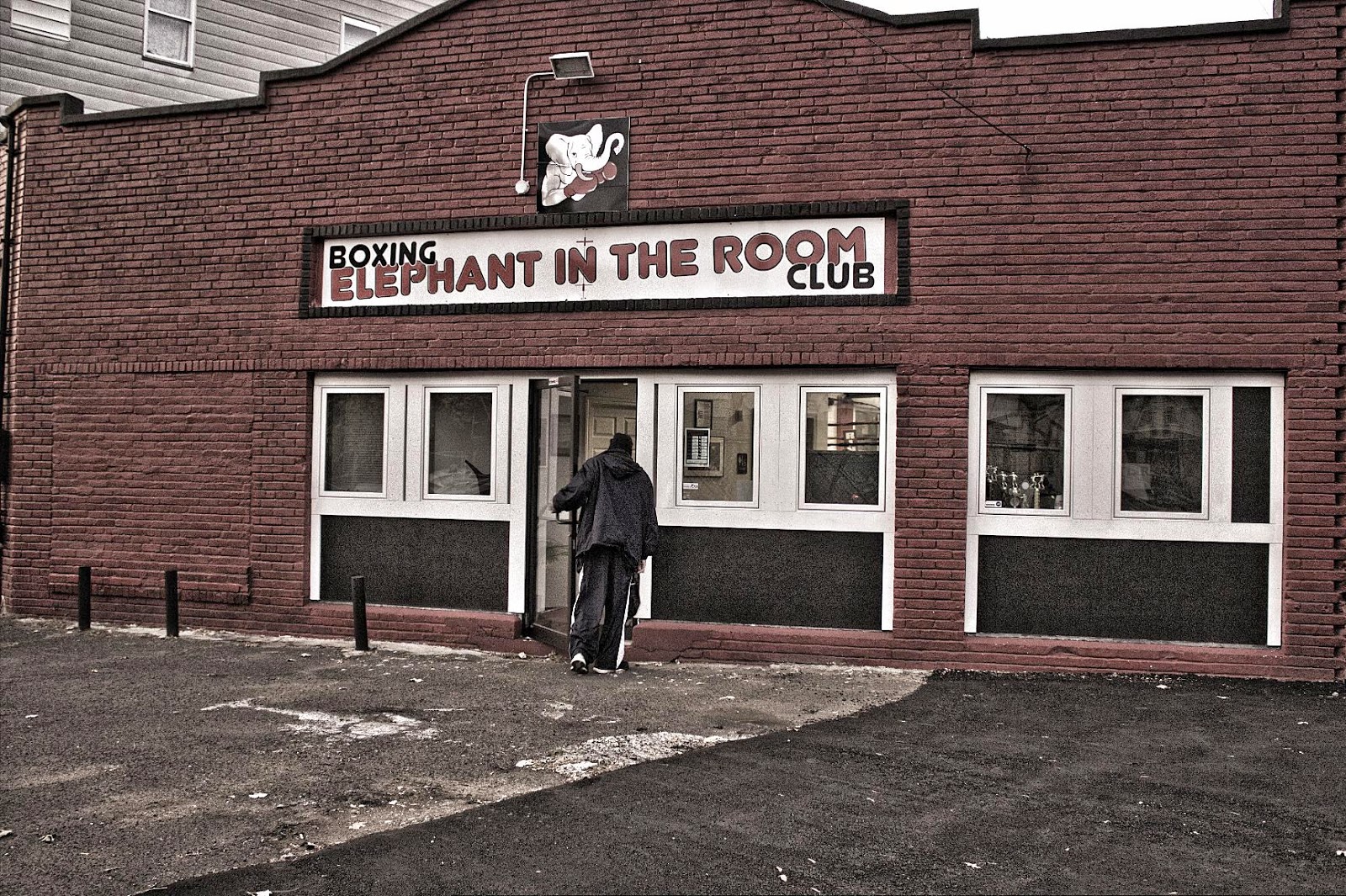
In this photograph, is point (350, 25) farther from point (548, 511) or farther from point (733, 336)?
point (733, 336)

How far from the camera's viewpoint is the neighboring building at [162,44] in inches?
605

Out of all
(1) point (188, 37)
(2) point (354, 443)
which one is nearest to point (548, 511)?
(2) point (354, 443)

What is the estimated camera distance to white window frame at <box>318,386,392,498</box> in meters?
10.3

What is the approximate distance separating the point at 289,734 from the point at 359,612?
2.93 metres

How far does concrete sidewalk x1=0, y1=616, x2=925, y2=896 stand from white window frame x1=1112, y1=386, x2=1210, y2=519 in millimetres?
2115

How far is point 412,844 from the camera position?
4887 mm

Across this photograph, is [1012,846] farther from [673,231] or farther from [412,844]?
[673,231]

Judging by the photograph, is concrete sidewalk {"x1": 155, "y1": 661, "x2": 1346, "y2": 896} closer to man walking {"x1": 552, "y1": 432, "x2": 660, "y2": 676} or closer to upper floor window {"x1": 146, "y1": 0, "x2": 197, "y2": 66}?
man walking {"x1": 552, "y1": 432, "x2": 660, "y2": 676}

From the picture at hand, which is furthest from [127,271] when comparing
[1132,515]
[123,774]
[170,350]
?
[1132,515]

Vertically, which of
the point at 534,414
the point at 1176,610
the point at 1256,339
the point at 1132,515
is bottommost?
the point at 1176,610

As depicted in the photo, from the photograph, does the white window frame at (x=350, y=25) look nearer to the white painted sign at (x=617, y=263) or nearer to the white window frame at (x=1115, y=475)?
the white painted sign at (x=617, y=263)

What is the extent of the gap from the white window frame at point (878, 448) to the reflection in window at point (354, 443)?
12.7 feet

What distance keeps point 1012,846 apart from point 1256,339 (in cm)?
521

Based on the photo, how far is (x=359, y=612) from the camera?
31.8 feet
